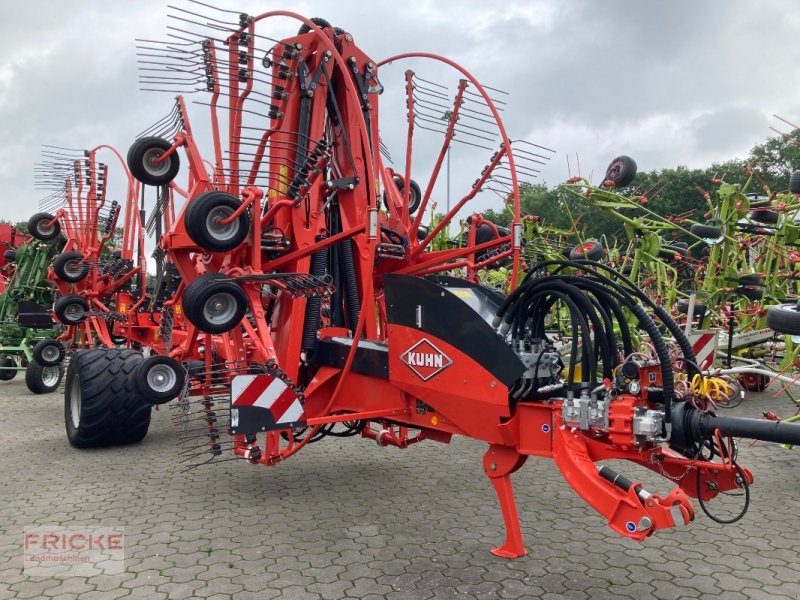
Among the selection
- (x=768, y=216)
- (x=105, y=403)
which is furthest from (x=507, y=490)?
(x=768, y=216)

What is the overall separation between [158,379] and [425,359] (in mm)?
2121

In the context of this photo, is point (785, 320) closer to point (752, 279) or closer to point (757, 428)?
point (757, 428)

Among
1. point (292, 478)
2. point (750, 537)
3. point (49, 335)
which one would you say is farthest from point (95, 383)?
point (49, 335)

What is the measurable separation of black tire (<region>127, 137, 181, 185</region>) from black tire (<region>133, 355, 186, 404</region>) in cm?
132

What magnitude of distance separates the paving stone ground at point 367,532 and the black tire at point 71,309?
265 cm

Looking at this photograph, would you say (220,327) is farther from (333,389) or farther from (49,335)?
(49,335)

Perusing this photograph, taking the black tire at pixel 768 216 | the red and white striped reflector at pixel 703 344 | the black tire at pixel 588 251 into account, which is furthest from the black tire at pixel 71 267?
the black tire at pixel 768 216

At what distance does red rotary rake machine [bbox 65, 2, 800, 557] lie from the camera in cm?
341

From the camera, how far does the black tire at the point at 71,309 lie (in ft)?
29.6

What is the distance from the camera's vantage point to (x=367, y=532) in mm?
4477

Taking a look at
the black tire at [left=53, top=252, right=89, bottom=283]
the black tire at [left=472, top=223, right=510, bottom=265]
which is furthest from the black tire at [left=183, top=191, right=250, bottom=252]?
the black tire at [left=53, top=252, right=89, bottom=283]

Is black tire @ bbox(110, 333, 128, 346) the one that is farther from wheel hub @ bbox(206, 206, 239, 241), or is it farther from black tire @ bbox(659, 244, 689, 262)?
black tire @ bbox(659, 244, 689, 262)

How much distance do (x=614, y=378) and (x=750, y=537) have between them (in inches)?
70.4

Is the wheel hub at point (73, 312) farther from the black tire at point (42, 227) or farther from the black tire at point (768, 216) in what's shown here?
the black tire at point (768, 216)
